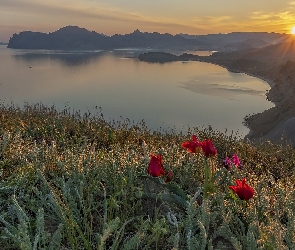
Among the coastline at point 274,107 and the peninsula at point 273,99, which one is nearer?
the coastline at point 274,107

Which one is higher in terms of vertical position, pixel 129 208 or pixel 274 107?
pixel 129 208

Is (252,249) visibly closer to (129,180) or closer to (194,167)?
(129,180)

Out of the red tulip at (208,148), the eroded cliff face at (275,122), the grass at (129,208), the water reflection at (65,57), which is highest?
the water reflection at (65,57)

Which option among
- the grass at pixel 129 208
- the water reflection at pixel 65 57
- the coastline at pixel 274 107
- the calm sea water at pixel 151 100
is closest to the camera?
the grass at pixel 129 208

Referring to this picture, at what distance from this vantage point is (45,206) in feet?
9.55

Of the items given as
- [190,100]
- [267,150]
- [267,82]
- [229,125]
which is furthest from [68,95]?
[267,82]

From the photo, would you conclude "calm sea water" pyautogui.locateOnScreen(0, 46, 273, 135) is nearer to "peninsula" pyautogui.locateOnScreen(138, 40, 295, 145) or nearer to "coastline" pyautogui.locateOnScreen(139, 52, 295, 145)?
"coastline" pyautogui.locateOnScreen(139, 52, 295, 145)

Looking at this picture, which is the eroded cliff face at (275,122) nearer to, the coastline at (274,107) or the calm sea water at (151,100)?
the coastline at (274,107)

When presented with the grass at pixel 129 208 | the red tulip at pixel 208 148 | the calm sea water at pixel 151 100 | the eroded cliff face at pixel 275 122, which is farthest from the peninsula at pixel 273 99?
the red tulip at pixel 208 148

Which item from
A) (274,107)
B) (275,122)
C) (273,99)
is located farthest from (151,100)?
(273,99)

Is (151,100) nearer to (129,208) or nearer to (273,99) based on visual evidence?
(273,99)

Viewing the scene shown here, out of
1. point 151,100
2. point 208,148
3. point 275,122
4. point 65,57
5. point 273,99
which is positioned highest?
point 65,57

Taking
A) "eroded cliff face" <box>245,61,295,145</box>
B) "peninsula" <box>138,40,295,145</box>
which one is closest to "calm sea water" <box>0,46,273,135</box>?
"eroded cliff face" <box>245,61,295,145</box>

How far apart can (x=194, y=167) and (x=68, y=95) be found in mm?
39167
